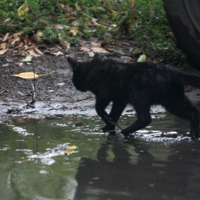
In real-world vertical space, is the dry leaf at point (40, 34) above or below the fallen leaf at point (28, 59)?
above

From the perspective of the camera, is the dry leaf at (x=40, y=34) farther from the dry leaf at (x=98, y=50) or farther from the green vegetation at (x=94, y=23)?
the dry leaf at (x=98, y=50)

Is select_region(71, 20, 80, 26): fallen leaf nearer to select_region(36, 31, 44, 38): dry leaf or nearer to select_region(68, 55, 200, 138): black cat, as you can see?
select_region(36, 31, 44, 38): dry leaf

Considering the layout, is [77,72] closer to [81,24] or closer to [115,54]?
[115,54]

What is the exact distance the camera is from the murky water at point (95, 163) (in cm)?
215

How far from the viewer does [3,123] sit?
4402 mm

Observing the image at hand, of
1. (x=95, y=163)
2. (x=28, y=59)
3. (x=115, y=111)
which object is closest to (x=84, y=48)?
(x=28, y=59)

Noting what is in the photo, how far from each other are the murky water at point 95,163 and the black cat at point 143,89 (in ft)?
0.72

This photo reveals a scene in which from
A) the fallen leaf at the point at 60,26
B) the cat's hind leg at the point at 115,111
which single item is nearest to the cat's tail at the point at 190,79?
the cat's hind leg at the point at 115,111

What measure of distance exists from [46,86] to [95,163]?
11.0ft

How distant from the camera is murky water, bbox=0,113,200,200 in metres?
2.15

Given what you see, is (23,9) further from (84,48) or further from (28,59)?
(84,48)

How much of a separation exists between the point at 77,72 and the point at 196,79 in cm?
157

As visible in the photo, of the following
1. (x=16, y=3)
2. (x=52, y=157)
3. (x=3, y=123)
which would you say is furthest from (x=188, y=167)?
(x=16, y=3)

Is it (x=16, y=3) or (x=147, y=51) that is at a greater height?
(x=16, y=3)
